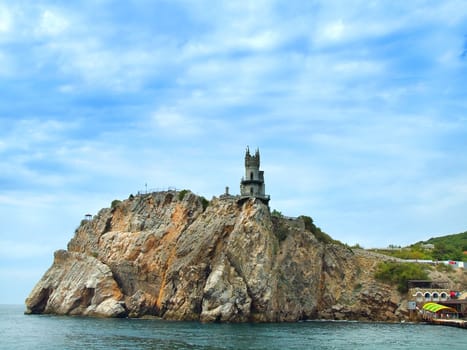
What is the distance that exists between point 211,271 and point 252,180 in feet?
64.7

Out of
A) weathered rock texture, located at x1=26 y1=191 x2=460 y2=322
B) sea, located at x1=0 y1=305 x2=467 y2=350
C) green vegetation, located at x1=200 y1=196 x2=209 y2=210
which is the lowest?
sea, located at x1=0 y1=305 x2=467 y2=350

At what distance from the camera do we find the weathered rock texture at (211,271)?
8819cm

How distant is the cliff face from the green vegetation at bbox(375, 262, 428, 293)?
1.81 metres

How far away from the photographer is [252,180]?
104 metres

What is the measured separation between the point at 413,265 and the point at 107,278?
5301cm

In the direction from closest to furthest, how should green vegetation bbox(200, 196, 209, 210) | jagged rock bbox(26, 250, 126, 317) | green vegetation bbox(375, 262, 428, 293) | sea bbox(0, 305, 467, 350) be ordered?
sea bbox(0, 305, 467, 350) < jagged rock bbox(26, 250, 126, 317) < green vegetation bbox(375, 262, 428, 293) < green vegetation bbox(200, 196, 209, 210)

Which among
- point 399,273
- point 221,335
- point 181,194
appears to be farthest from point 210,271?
point 399,273

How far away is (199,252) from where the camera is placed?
9262 centimetres

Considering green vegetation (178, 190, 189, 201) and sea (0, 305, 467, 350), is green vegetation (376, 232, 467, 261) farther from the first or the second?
green vegetation (178, 190, 189, 201)

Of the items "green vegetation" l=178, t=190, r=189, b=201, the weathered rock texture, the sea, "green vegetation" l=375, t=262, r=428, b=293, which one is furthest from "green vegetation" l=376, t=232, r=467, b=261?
"green vegetation" l=178, t=190, r=189, b=201

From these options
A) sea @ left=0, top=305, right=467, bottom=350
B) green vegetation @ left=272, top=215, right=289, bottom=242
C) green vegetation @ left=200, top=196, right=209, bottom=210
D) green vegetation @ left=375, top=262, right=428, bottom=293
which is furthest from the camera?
green vegetation @ left=200, top=196, right=209, bottom=210

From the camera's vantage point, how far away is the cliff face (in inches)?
3469

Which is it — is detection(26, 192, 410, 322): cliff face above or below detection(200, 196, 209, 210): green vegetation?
below

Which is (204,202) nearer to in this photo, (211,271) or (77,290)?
(211,271)
